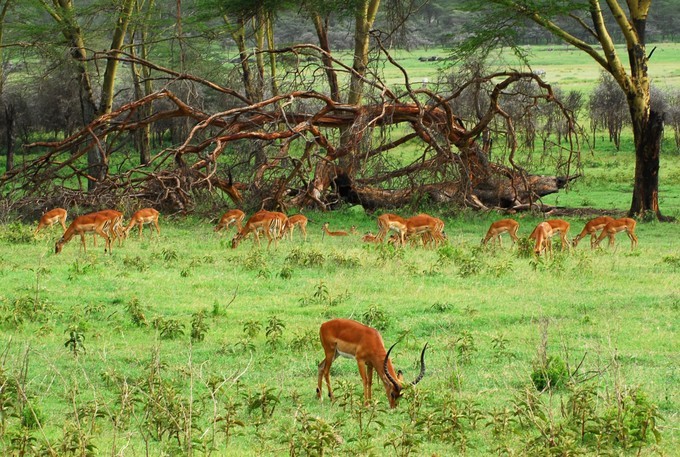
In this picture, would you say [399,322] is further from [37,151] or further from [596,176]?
[37,151]

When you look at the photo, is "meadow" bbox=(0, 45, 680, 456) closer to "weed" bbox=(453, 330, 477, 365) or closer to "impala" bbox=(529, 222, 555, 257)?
"weed" bbox=(453, 330, 477, 365)

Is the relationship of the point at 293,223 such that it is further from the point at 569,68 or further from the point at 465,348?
the point at 569,68

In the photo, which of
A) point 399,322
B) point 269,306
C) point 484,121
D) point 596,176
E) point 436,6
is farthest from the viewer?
point 436,6

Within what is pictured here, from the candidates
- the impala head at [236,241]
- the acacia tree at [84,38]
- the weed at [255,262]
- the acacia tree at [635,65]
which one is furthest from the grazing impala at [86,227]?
the acacia tree at [635,65]

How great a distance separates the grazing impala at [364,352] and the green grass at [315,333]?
5.4 inches

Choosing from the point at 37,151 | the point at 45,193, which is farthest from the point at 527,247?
the point at 37,151

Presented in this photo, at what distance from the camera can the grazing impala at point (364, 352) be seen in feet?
19.3

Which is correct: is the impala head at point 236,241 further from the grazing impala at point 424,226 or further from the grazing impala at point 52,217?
the grazing impala at point 52,217

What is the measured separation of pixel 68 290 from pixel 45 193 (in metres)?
7.61

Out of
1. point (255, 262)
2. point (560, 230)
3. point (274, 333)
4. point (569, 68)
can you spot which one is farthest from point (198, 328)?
point (569, 68)

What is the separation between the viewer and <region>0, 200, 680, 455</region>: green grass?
227 inches

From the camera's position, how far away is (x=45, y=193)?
1752 centimetres

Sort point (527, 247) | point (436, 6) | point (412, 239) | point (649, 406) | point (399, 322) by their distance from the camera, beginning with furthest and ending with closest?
point (436, 6) < point (412, 239) < point (527, 247) < point (399, 322) < point (649, 406)

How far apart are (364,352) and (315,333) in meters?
2.31
